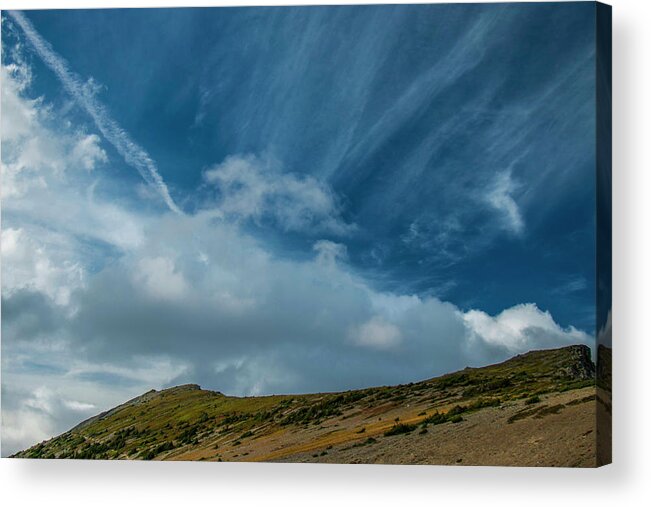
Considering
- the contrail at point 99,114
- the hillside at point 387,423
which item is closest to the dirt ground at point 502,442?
the hillside at point 387,423

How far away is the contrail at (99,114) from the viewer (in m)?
26.8

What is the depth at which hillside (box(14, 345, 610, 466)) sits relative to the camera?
77.9 feet

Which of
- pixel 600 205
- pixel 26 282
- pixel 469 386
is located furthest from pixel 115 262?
pixel 600 205

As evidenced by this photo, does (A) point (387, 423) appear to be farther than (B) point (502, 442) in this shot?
Yes

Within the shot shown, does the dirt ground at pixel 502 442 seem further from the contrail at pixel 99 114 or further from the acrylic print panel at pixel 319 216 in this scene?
the contrail at pixel 99 114

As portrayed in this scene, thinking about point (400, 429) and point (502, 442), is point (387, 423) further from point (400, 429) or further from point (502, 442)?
point (502, 442)

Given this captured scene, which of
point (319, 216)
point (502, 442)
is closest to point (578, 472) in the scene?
point (502, 442)

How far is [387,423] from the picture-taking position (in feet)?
82.3

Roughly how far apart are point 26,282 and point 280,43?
9.25 meters

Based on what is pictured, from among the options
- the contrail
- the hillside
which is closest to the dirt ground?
the hillside

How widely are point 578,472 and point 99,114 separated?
15266 mm

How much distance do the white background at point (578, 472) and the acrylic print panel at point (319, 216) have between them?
0.39m

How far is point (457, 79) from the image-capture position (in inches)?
1001

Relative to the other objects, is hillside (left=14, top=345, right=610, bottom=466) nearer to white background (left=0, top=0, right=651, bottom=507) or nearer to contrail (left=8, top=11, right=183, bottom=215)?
white background (left=0, top=0, right=651, bottom=507)
